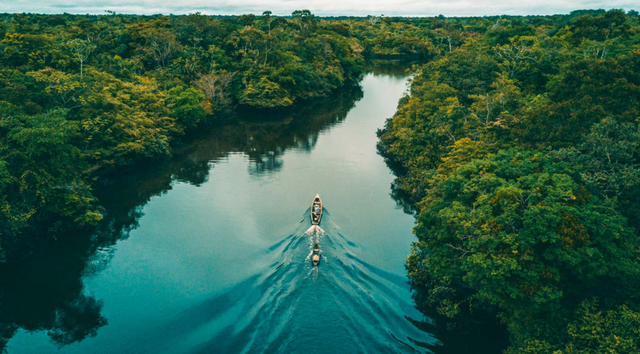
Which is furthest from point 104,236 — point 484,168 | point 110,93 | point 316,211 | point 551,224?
point 551,224

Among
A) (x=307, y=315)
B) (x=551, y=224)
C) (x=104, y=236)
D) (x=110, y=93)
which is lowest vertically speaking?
(x=104, y=236)

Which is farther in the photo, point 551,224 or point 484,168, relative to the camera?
point 484,168

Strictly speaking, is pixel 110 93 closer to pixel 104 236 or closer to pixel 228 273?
pixel 104 236

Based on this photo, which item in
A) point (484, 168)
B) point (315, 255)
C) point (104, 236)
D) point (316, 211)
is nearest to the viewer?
point (484, 168)

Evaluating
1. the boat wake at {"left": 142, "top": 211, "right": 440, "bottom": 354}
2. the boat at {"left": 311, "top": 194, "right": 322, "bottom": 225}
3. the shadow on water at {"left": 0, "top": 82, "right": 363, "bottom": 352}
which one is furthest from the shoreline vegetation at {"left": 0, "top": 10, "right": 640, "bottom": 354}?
the boat at {"left": 311, "top": 194, "right": 322, "bottom": 225}

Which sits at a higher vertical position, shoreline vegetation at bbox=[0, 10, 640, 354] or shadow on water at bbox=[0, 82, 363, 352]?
shoreline vegetation at bbox=[0, 10, 640, 354]

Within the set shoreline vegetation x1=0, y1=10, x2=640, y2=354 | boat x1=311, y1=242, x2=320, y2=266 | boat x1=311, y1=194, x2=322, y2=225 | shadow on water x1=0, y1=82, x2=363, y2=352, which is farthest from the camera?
boat x1=311, y1=194, x2=322, y2=225

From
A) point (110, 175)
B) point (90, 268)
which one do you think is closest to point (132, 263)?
point (90, 268)

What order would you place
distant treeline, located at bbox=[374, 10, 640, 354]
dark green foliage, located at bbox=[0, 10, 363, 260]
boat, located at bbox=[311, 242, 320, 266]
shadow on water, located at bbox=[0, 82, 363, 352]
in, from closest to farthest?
1. distant treeline, located at bbox=[374, 10, 640, 354]
2. shadow on water, located at bbox=[0, 82, 363, 352]
3. boat, located at bbox=[311, 242, 320, 266]
4. dark green foliage, located at bbox=[0, 10, 363, 260]

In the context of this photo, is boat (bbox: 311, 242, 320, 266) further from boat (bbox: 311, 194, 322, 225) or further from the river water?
boat (bbox: 311, 194, 322, 225)
